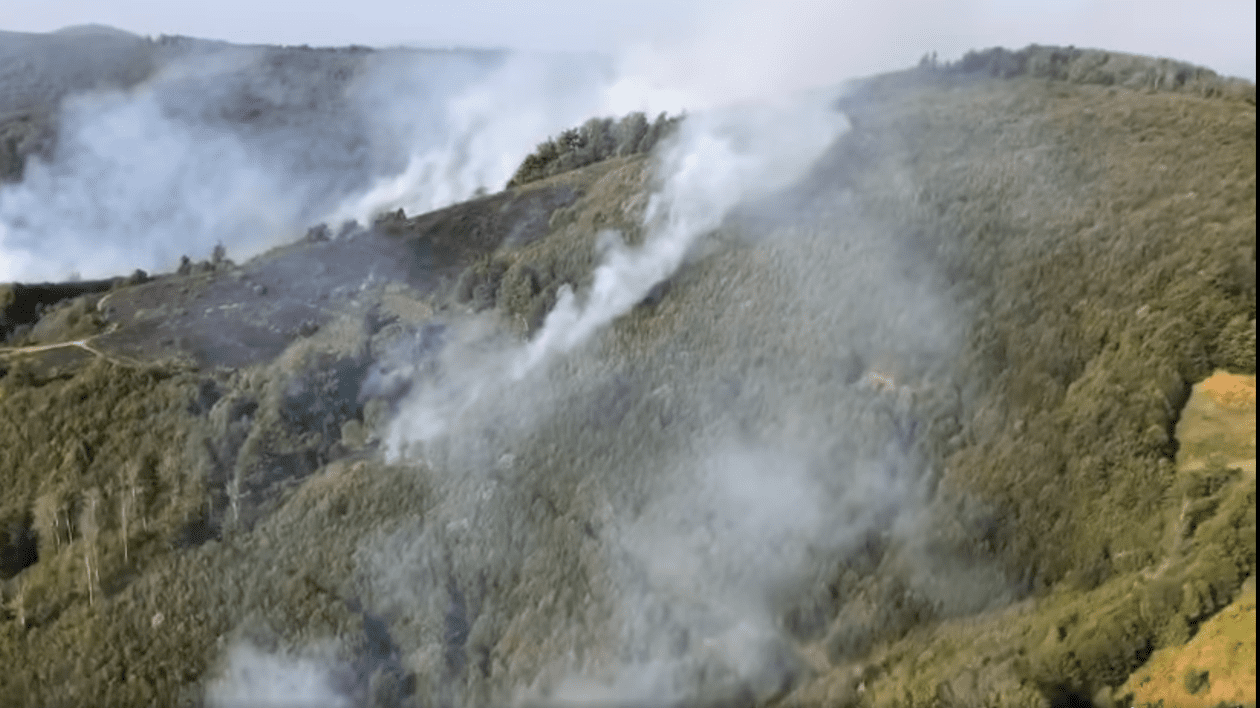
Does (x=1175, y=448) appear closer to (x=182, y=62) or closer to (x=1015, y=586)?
(x=1015, y=586)

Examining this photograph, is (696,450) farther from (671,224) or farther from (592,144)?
(592,144)

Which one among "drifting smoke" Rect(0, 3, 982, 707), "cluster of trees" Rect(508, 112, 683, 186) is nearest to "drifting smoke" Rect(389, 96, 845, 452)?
"drifting smoke" Rect(0, 3, 982, 707)

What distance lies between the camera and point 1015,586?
46781 mm

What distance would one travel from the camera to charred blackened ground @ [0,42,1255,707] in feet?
155

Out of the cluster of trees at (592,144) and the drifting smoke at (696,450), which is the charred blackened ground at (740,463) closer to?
the drifting smoke at (696,450)

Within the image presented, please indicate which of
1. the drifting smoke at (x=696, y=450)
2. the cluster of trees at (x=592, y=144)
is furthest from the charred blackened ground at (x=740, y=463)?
the cluster of trees at (x=592, y=144)

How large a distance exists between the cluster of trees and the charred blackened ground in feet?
84.1

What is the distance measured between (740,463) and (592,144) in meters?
61.3

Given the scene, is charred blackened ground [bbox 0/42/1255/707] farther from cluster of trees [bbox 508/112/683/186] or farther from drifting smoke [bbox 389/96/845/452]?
cluster of trees [bbox 508/112/683/186]

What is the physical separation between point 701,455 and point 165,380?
36826 millimetres

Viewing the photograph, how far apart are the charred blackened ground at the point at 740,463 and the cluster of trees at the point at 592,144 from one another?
84.1 feet

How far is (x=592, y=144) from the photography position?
365 ft

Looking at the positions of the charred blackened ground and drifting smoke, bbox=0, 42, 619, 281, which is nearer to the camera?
the charred blackened ground

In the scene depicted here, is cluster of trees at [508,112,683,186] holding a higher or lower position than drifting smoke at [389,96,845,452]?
higher
